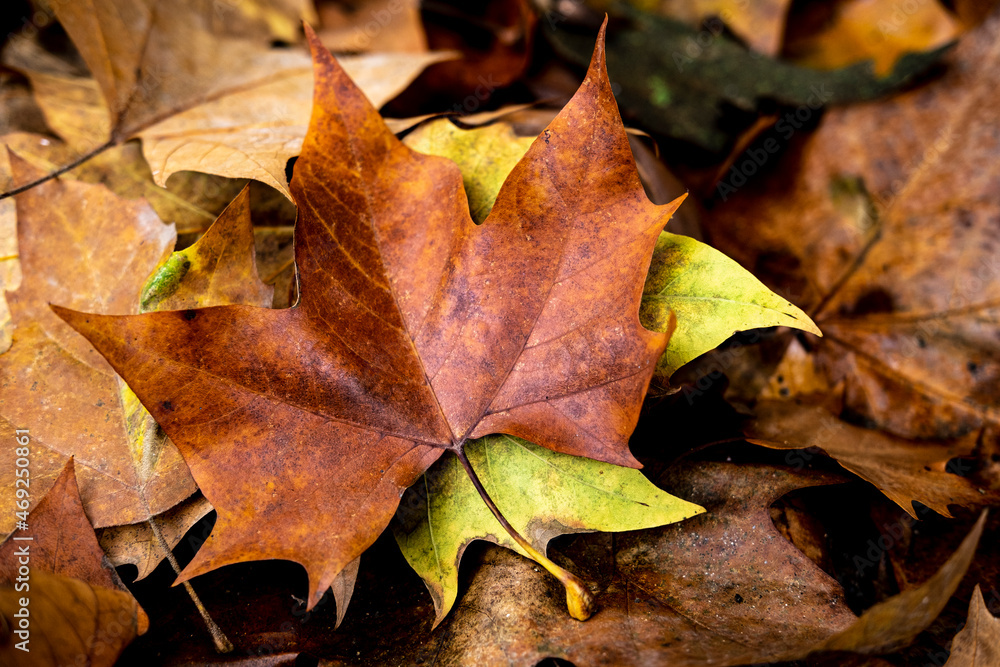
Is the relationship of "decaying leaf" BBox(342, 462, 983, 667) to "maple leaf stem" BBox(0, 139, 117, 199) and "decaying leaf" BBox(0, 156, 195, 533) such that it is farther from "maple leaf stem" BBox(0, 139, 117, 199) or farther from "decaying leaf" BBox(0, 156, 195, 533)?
"maple leaf stem" BBox(0, 139, 117, 199)

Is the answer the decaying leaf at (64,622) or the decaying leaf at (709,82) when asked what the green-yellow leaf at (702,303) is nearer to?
the decaying leaf at (709,82)

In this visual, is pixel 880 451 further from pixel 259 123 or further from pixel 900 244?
pixel 259 123

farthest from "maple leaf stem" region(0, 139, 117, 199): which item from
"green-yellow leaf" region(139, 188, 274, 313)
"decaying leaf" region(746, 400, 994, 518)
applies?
"decaying leaf" region(746, 400, 994, 518)

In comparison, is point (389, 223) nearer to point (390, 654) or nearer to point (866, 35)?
point (390, 654)

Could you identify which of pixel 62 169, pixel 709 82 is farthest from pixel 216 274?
pixel 709 82

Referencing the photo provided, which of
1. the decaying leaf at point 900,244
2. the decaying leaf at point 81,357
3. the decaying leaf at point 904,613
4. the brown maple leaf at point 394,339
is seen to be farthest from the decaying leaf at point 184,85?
the decaying leaf at point 904,613

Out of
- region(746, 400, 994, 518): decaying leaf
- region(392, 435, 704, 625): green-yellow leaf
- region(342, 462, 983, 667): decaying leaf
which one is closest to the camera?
region(342, 462, 983, 667): decaying leaf
